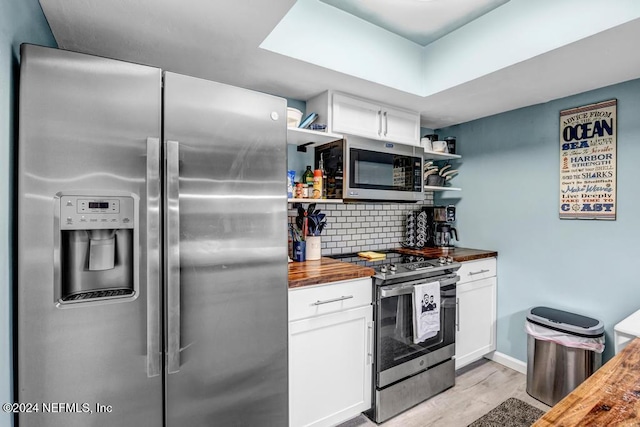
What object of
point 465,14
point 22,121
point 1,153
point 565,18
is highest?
point 465,14

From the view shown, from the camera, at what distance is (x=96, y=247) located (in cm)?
104

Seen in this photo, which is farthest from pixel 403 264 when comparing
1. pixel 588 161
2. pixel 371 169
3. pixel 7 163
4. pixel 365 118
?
pixel 7 163

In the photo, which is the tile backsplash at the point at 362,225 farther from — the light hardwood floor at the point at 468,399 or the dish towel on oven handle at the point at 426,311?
the light hardwood floor at the point at 468,399

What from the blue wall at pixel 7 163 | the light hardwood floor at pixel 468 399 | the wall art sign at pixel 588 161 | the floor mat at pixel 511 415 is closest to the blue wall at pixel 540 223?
the wall art sign at pixel 588 161

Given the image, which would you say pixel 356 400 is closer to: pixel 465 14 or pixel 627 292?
pixel 627 292

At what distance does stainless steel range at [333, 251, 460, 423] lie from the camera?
1946mm

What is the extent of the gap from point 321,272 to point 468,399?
4.94 ft

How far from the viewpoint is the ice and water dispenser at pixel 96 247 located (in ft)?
3.23

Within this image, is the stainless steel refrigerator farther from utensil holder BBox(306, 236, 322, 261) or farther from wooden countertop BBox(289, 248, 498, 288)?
utensil holder BBox(306, 236, 322, 261)

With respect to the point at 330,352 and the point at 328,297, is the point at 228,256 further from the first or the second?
the point at 330,352

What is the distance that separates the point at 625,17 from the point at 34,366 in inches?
104

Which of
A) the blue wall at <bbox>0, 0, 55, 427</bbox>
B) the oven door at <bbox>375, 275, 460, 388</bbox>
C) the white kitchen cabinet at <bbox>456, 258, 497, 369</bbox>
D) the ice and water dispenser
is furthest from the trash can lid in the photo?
the blue wall at <bbox>0, 0, 55, 427</bbox>

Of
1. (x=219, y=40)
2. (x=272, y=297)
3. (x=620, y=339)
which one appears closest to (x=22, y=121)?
(x=219, y=40)

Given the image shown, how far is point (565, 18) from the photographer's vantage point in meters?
1.52
